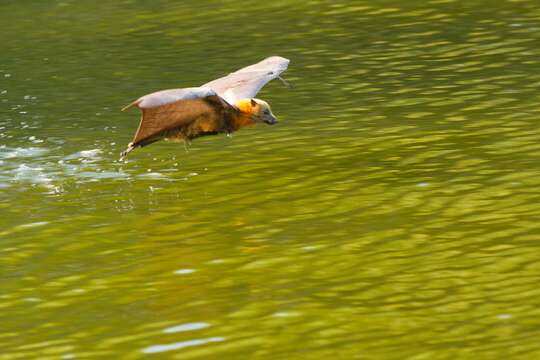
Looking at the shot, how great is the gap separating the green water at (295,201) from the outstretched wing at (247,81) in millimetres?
930

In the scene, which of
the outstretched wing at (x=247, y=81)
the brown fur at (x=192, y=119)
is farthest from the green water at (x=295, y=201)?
the outstretched wing at (x=247, y=81)

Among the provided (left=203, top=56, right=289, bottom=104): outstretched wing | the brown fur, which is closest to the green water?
the brown fur

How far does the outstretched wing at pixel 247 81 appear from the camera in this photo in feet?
40.7

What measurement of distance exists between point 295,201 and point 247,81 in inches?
53.0

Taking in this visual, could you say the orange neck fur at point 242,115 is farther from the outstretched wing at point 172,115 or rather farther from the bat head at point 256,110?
the outstretched wing at point 172,115

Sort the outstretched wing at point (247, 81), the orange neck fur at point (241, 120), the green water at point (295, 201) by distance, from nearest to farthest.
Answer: the green water at point (295, 201)
the orange neck fur at point (241, 120)
the outstretched wing at point (247, 81)

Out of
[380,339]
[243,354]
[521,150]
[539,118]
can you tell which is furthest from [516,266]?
[539,118]

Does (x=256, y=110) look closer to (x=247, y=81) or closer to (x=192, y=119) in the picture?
(x=247, y=81)

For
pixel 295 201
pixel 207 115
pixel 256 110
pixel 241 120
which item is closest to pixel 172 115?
pixel 207 115

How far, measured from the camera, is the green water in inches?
356

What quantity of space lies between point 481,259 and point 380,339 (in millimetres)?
1769

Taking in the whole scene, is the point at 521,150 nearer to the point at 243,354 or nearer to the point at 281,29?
the point at 243,354

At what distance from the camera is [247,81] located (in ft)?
41.7

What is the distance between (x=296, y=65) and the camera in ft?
59.9
